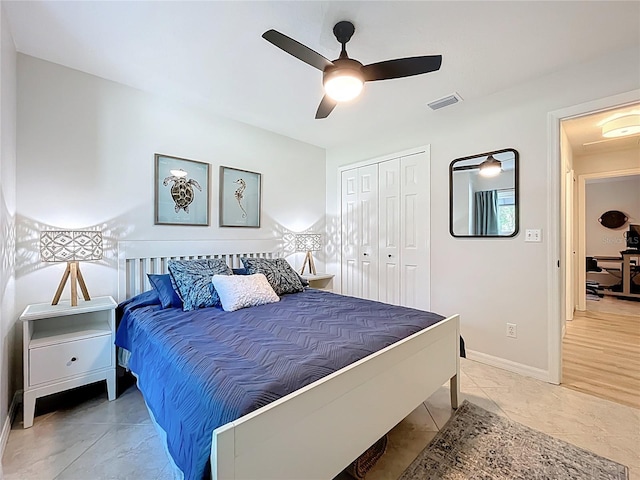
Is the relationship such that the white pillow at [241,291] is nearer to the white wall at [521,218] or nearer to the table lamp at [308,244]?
the table lamp at [308,244]

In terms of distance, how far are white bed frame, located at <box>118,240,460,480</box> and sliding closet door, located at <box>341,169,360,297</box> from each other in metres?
2.12

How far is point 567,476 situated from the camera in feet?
4.83

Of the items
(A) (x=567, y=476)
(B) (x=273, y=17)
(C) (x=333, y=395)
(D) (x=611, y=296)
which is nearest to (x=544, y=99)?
(B) (x=273, y=17)

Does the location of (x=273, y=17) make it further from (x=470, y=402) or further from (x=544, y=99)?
(x=470, y=402)

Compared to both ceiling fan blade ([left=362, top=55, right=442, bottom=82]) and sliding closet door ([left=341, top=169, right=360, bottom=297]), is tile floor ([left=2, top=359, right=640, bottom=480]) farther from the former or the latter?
ceiling fan blade ([left=362, top=55, right=442, bottom=82])

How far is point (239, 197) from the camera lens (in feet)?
11.3

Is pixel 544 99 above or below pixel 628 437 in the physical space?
above

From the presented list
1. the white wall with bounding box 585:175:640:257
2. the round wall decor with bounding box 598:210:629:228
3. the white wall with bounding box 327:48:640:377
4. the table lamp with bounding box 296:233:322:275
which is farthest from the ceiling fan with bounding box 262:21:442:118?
the round wall decor with bounding box 598:210:629:228

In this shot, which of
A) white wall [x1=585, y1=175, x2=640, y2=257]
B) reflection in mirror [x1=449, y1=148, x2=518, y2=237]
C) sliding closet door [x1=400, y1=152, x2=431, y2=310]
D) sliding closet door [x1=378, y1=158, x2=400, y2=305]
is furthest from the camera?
white wall [x1=585, y1=175, x2=640, y2=257]

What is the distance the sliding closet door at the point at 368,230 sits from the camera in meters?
3.84

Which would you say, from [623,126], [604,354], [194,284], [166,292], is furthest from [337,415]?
[623,126]

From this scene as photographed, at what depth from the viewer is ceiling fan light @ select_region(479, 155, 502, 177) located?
109 inches

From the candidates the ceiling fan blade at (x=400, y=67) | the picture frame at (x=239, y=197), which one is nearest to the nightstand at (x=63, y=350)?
the picture frame at (x=239, y=197)

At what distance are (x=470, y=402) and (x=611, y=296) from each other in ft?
19.4
